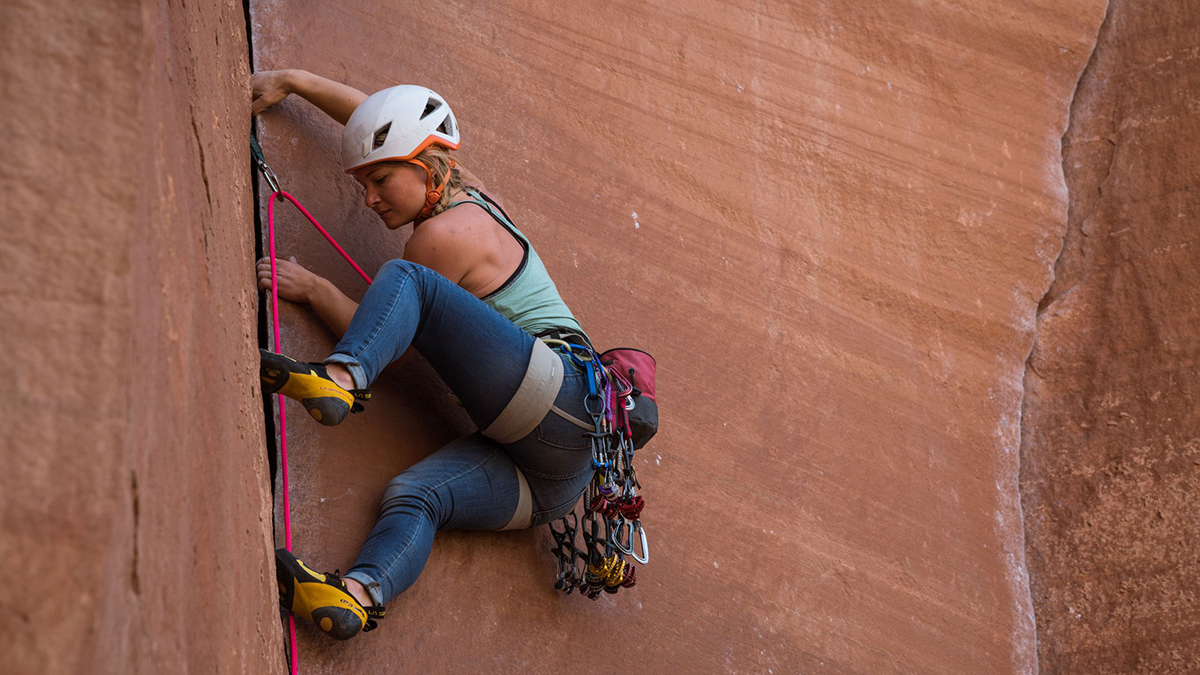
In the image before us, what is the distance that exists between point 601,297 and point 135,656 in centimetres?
262

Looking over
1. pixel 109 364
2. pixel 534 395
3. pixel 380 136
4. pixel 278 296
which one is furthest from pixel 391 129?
pixel 109 364

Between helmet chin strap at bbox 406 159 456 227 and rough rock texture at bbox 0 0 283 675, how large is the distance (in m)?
1.02

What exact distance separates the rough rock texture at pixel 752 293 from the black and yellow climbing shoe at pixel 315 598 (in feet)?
0.53

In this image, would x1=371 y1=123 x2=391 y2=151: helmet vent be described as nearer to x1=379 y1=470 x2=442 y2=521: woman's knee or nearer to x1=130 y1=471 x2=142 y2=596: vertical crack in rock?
x1=379 y1=470 x2=442 y2=521: woman's knee

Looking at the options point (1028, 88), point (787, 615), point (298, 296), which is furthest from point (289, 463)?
point (1028, 88)

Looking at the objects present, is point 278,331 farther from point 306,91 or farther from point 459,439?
point 306,91

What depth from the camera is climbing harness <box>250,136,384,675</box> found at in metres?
2.41

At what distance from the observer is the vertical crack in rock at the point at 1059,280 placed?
4.50 meters

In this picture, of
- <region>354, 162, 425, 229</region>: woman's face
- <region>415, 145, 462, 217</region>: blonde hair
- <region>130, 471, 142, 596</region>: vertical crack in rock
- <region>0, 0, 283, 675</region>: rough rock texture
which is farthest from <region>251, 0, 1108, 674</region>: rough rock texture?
<region>130, 471, 142, 596</region>: vertical crack in rock

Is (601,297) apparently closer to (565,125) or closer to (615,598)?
(565,125)

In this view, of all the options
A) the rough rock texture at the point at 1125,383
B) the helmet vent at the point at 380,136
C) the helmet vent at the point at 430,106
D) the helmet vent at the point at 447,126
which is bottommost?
the rough rock texture at the point at 1125,383

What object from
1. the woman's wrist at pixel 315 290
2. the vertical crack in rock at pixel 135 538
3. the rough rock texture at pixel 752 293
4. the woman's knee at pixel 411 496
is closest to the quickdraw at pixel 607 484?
the rough rock texture at pixel 752 293

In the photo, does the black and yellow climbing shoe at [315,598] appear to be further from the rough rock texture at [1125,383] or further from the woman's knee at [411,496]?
the rough rock texture at [1125,383]

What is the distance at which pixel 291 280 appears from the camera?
2.71 m
